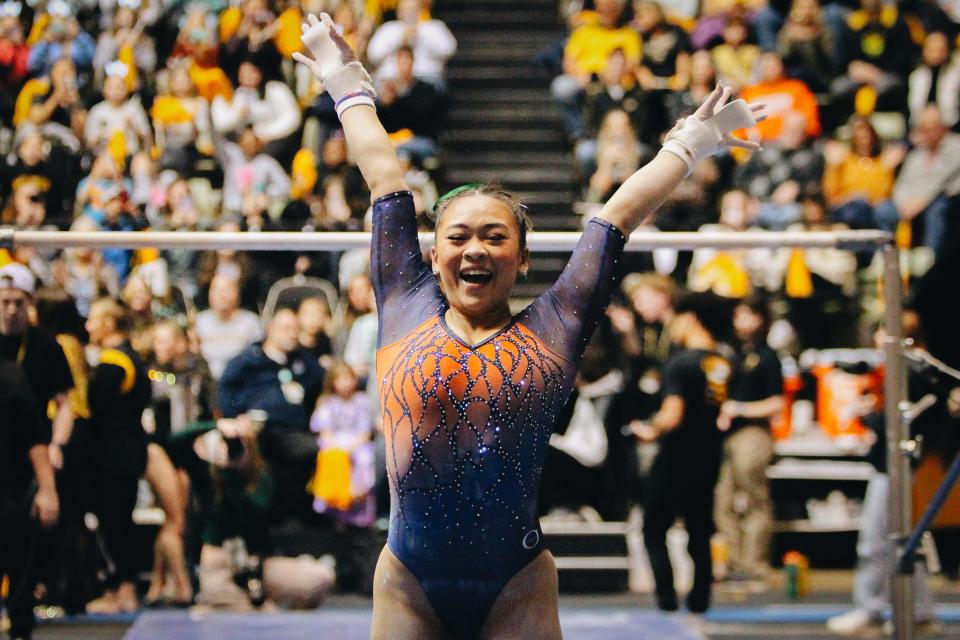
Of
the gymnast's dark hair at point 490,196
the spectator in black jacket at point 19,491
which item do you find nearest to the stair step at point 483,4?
the spectator in black jacket at point 19,491

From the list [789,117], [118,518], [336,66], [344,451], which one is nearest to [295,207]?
[344,451]

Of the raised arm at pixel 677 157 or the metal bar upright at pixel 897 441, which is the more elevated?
the raised arm at pixel 677 157

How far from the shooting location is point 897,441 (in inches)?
207

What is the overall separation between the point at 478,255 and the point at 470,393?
32cm

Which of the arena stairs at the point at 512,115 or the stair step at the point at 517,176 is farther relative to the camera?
the stair step at the point at 517,176

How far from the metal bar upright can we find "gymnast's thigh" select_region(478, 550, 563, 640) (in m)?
2.59

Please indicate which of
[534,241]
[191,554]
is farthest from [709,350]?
[191,554]

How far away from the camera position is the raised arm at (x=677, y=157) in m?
3.18

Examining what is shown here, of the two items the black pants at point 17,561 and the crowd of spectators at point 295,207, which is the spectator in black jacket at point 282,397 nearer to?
the crowd of spectators at point 295,207

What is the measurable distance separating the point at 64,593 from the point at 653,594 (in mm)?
3377

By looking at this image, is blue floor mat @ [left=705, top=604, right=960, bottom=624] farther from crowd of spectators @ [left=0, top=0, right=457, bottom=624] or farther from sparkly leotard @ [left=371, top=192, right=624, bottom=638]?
sparkly leotard @ [left=371, top=192, right=624, bottom=638]

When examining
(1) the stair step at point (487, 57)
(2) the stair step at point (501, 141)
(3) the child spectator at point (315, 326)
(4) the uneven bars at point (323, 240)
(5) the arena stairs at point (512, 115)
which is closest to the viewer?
(4) the uneven bars at point (323, 240)

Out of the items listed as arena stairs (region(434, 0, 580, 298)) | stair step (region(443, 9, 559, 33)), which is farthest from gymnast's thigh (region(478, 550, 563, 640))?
stair step (region(443, 9, 559, 33))

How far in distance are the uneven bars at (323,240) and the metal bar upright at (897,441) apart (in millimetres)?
202
